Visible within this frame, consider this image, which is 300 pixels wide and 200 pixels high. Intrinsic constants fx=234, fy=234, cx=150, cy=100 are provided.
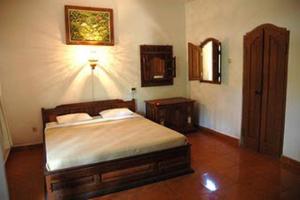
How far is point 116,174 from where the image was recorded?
9.27 ft

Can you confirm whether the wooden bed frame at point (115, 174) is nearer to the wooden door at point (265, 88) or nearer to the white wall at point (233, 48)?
the wooden door at point (265, 88)

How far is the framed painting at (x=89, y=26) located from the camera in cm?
441

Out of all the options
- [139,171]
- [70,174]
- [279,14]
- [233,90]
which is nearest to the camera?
[70,174]

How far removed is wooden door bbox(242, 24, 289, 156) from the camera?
3.38 metres

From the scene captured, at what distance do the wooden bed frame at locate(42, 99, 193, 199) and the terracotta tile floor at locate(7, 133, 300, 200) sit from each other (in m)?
0.11

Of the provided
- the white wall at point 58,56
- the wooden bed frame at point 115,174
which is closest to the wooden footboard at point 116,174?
the wooden bed frame at point 115,174

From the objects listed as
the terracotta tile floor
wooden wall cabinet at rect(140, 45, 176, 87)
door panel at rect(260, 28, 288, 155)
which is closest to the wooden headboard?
wooden wall cabinet at rect(140, 45, 176, 87)

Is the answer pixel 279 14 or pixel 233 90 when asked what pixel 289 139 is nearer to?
pixel 233 90

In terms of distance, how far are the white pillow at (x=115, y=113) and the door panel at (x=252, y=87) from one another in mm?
2155

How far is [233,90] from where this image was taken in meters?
4.27

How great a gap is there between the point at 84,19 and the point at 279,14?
131 inches

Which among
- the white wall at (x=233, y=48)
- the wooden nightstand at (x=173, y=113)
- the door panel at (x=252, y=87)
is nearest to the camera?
the white wall at (x=233, y=48)

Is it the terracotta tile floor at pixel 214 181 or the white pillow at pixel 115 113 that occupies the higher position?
the white pillow at pixel 115 113

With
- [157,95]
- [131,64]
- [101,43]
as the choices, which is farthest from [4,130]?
[157,95]
